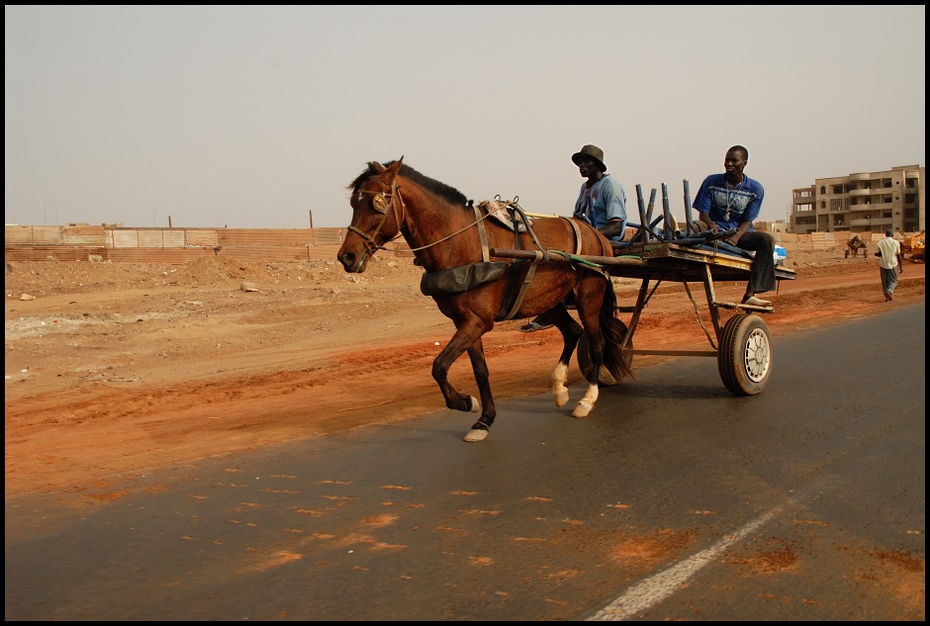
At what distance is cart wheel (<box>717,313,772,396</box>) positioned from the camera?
8.39 m

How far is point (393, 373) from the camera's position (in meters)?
11.7

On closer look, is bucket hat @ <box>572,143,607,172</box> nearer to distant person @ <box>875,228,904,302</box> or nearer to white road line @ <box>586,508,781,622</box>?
white road line @ <box>586,508,781,622</box>

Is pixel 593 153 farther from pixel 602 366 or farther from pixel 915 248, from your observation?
pixel 915 248

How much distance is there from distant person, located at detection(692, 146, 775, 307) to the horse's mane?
3105mm

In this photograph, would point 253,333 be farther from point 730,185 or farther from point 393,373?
point 730,185

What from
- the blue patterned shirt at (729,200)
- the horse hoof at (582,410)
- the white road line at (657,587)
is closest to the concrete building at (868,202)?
the blue patterned shirt at (729,200)

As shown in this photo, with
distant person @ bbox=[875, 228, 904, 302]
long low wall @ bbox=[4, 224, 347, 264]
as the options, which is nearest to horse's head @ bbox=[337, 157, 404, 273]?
distant person @ bbox=[875, 228, 904, 302]

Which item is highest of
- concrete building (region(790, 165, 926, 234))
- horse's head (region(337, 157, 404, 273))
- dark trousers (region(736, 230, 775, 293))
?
concrete building (region(790, 165, 926, 234))

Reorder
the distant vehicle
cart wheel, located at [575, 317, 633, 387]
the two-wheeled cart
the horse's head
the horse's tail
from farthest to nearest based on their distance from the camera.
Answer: the distant vehicle, cart wheel, located at [575, 317, 633, 387], the horse's tail, the two-wheeled cart, the horse's head

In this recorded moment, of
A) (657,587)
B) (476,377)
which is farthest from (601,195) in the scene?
(657,587)

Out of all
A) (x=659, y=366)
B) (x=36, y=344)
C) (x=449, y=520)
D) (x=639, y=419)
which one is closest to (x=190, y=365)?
(x=36, y=344)

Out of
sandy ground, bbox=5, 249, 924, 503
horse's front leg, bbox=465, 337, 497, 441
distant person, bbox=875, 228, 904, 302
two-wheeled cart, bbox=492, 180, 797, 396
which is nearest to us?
horse's front leg, bbox=465, 337, 497, 441

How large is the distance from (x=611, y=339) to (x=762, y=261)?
71.5 inches

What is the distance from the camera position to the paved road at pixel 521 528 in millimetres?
3807
